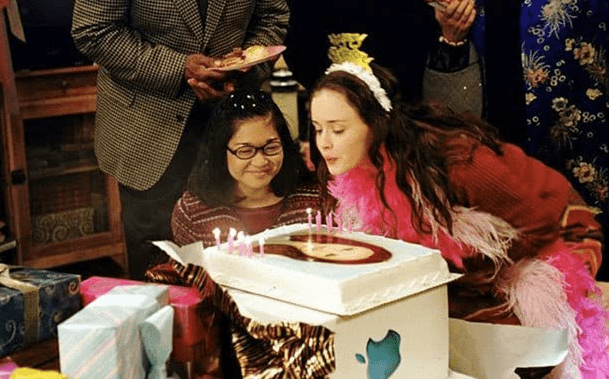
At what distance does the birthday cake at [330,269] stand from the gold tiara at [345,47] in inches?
15.1

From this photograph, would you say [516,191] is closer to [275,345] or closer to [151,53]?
[275,345]

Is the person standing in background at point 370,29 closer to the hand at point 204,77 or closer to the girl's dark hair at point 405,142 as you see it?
the hand at point 204,77

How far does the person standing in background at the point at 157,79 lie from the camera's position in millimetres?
1809

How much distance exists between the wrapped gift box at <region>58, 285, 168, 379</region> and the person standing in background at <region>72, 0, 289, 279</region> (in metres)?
0.68

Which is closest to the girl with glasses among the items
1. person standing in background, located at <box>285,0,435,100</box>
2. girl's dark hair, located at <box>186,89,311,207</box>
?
girl's dark hair, located at <box>186,89,311,207</box>

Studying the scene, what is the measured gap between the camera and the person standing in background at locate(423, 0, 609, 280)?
1974 mm

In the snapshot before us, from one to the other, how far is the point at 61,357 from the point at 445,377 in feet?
1.74

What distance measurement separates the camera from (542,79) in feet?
6.88

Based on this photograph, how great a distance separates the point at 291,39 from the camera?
77.4 inches

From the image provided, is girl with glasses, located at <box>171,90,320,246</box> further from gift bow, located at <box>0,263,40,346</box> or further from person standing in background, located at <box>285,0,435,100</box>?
Answer: gift bow, located at <box>0,263,40,346</box>

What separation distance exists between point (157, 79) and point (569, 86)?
88 cm

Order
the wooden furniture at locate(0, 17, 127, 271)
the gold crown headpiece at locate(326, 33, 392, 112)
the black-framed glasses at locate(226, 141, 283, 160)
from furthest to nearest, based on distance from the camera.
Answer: the wooden furniture at locate(0, 17, 127, 271), the black-framed glasses at locate(226, 141, 283, 160), the gold crown headpiece at locate(326, 33, 392, 112)

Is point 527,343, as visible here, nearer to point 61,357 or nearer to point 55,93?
point 61,357

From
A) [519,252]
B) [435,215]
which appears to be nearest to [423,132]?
[435,215]
